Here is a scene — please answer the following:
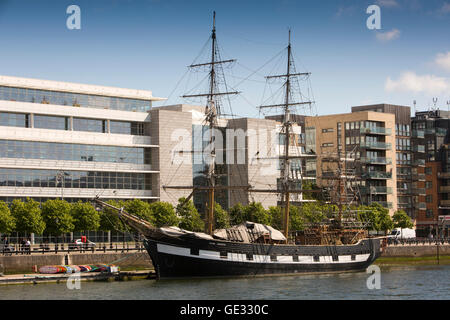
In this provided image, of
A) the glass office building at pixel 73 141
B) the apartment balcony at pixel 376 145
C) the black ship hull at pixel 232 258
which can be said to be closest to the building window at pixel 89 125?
the glass office building at pixel 73 141

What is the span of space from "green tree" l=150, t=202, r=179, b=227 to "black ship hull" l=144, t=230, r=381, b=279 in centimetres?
2152

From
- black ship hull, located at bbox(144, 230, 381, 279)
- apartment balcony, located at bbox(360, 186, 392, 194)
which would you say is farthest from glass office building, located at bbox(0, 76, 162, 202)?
apartment balcony, located at bbox(360, 186, 392, 194)

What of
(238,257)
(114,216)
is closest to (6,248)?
(114,216)

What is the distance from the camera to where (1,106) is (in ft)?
307

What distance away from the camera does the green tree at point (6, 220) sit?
80438 millimetres

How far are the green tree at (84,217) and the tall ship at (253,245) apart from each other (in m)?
10.9

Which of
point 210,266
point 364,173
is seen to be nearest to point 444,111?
point 364,173

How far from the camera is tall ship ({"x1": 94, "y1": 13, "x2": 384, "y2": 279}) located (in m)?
67.4

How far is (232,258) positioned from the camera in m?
69.5

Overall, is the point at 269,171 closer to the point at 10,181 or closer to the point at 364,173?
the point at 364,173

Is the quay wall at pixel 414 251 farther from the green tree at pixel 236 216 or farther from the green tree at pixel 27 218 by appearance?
the green tree at pixel 27 218

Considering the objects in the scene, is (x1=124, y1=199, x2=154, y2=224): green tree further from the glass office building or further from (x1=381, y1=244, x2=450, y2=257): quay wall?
(x1=381, y1=244, x2=450, y2=257): quay wall

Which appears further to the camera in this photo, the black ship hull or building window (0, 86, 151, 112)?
building window (0, 86, 151, 112)

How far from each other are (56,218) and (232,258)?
23.9 metres
